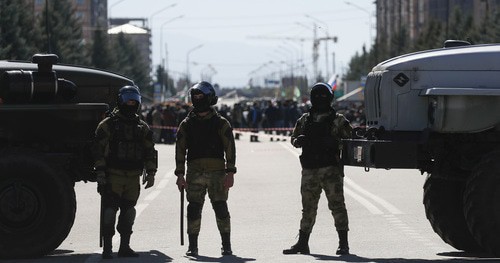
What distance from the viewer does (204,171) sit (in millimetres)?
13695

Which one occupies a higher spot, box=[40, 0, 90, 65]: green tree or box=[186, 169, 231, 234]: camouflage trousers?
box=[40, 0, 90, 65]: green tree

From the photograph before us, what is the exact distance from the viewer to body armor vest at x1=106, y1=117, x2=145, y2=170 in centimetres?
1355

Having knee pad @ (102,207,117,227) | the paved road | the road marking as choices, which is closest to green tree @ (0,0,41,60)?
the paved road

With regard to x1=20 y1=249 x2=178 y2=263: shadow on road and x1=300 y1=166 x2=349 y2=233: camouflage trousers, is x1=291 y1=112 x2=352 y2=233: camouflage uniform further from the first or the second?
x1=20 y1=249 x2=178 y2=263: shadow on road

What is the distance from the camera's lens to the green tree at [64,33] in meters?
81.1

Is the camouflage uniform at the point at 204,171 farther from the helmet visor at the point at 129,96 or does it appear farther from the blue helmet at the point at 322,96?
the blue helmet at the point at 322,96

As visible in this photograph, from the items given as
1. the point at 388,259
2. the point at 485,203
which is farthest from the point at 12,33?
the point at 485,203

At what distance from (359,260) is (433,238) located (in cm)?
260

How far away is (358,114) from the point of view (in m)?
63.9

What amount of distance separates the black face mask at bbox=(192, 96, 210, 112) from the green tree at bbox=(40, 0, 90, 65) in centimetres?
6220

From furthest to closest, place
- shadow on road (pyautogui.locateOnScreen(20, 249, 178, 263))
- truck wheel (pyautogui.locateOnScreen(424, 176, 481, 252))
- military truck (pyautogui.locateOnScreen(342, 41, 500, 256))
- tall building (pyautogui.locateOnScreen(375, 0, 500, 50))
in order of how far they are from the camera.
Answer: tall building (pyautogui.locateOnScreen(375, 0, 500, 50)) → truck wheel (pyautogui.locateOnScreen(424, 176, 481, 252)) → shadow on road (pyautogui.locateOnScreen(20, 249, 178, 263)) → military truck (pyautogui.locateOnScreen(342, 41, 500, 256))

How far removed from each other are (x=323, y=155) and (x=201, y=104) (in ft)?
4.05

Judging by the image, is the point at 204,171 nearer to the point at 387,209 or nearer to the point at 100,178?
the point at 100,178

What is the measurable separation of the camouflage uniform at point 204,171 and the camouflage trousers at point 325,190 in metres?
0.74
